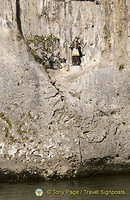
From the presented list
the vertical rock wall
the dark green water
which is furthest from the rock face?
the dark green water

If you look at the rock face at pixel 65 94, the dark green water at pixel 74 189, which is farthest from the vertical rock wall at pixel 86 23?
the dark green water at pixel 74 189

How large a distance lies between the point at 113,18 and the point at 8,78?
26.7 feet

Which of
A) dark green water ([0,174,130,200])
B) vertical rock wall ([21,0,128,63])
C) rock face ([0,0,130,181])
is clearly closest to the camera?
dark green water ([0,174,130,200])

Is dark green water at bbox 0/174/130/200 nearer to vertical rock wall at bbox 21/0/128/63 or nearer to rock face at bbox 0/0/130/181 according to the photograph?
rock face at bbox 0/0/130/181

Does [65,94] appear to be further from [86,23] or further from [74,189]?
[74,189]

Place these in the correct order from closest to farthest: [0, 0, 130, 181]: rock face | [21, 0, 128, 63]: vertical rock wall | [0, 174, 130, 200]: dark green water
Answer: [0, 174, 130, 200]: dark green water < [0, 0, 130, 181]: rock face < [21, 0, 128, 63]: vertical rock wall

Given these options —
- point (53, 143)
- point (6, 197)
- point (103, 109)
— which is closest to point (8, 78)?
point (53, 143)

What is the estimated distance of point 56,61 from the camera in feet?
70.1

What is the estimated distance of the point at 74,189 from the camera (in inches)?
555

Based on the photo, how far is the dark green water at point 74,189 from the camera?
1299 centimetres

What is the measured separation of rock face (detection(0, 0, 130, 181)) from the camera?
1680 centimetres

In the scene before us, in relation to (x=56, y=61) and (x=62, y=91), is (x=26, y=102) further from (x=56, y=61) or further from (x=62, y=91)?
(x=56, y=61)

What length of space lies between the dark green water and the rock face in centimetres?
100

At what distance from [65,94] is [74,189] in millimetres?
6592
